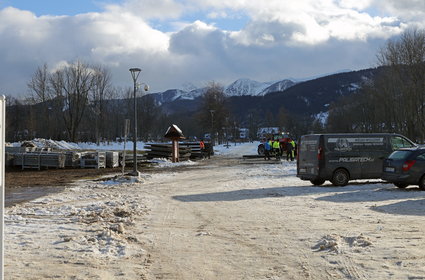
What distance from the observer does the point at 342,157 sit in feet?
55.5

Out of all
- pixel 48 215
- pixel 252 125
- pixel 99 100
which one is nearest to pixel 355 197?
pixel 48 215

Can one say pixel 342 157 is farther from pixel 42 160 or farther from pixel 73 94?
pixel 73 94

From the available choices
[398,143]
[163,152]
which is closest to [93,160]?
[163,152]

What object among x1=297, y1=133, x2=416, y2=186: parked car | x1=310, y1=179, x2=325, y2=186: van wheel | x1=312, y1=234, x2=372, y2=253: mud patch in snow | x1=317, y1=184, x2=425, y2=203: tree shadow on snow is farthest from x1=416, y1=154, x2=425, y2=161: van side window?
x1=312, y1=234, x2=372, y2=253: mud patch in snow

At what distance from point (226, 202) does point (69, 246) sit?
6414mm

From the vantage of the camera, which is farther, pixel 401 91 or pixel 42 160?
pixel 401 91

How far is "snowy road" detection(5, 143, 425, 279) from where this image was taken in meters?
5.98

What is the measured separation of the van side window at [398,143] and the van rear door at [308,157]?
303 centimetres

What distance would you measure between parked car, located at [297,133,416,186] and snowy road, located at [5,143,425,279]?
92.5 inches

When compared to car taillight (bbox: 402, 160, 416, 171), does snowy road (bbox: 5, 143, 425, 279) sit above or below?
below

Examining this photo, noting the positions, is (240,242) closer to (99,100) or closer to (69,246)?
(69,246)

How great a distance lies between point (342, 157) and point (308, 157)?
1209 mm

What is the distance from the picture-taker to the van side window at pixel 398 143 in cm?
1771

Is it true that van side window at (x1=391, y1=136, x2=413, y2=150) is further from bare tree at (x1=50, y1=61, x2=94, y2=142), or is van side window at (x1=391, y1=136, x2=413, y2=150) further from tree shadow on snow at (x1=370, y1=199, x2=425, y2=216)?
bare tree at (x1=50, y1=61, x2=94, y2=142)
